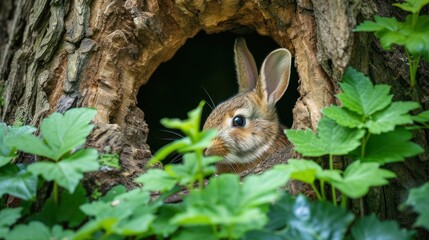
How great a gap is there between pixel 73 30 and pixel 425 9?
242 centimetres

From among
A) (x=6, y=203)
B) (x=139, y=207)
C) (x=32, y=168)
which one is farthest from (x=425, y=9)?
(x=6, y=203)

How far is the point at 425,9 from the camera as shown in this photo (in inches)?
139

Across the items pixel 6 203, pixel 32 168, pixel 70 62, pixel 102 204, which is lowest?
pixel 6 203

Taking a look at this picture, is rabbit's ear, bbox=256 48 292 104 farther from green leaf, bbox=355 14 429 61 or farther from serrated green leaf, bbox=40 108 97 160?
serrated green leaf, bbox=40 108 97 160

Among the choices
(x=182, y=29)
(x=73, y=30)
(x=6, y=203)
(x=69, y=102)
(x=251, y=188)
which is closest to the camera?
(x=251, y=188)

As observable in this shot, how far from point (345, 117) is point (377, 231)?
2.14 feet

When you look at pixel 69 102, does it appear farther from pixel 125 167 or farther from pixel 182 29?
pixel 182 29

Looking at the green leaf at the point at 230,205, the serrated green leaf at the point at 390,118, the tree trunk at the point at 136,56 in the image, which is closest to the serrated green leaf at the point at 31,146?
the tree trunk at the point at 136,56

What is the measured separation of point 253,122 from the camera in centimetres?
465

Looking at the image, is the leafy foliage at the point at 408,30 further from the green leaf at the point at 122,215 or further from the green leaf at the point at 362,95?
the green leaf at the point at 122,215

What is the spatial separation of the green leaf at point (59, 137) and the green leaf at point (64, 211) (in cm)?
23

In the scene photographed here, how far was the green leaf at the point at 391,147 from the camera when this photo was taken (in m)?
2.59

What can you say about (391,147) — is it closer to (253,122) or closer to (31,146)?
(31,146)

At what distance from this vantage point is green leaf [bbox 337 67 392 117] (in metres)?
2.72
